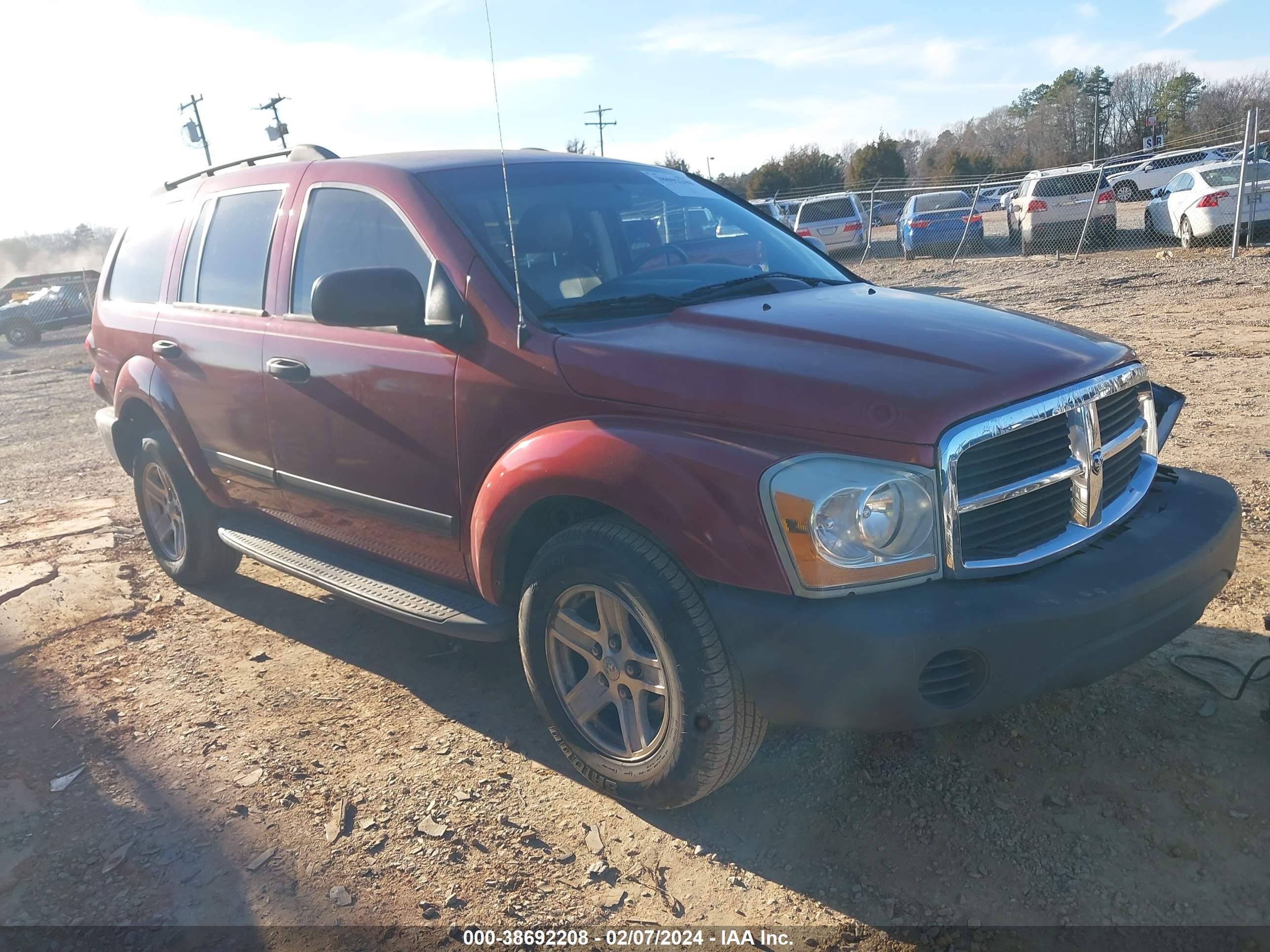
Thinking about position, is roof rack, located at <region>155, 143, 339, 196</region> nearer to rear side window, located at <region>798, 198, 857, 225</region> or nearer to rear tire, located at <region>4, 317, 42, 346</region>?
rear side window, located at <region>798, 198, 857, 225</region>

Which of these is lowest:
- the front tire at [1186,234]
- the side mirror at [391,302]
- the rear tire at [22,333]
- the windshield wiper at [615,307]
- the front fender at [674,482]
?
the rear tire at [22,333]

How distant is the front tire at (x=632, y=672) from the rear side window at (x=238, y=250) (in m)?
2.04

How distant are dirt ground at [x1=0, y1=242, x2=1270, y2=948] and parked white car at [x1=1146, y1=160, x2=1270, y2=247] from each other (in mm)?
12810

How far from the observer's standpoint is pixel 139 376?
4848 mm

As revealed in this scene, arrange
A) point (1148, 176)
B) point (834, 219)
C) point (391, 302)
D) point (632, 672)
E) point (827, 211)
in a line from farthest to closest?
1. point (1148, 176)
2. point (827, 211)
3. point (834, 219)
4. point (391, 302)
5. point (632, 672)

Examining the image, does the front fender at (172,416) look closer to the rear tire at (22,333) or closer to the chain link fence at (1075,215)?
the chain link fence at (1075,215)

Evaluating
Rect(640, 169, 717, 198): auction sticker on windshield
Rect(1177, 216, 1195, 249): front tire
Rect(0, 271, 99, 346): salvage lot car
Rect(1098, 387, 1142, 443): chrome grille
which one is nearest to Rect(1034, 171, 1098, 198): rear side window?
Rect(1177, 216, 1195, 249): front tire

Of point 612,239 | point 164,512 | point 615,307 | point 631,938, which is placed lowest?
point 631,938

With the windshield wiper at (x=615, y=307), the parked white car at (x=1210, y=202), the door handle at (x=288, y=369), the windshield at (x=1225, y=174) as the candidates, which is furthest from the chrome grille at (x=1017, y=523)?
the windshield at (x=1225, y=174)

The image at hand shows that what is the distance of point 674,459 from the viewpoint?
255 centimetres

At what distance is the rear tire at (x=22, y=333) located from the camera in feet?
81.7

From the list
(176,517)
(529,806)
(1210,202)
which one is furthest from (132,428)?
(1210,202)

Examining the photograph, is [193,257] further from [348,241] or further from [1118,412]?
[1118,412]

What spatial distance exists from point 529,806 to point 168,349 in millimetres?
2937
